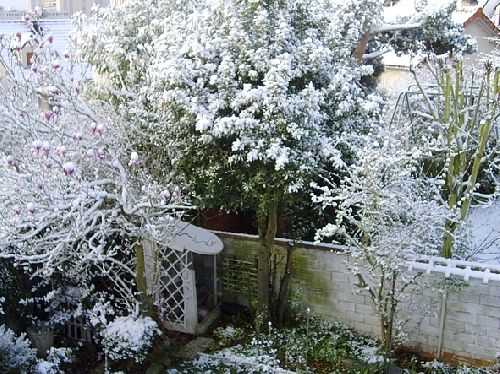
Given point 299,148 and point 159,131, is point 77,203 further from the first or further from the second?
point 299,148

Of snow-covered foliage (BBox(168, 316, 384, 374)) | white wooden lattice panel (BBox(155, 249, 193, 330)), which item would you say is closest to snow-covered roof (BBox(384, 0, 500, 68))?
snow-covered foliage (BBox(168, 316, 384, 374))

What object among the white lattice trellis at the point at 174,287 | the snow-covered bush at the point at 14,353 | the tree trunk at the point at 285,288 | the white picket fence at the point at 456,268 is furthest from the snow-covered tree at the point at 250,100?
the snow-covered bush at the point at 14,353

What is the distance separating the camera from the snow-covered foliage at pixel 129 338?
7277mm

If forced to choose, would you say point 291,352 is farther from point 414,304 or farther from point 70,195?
point 70,195

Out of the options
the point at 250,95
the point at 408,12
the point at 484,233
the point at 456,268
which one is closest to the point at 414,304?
the point at 456,268

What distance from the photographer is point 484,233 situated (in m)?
9.87

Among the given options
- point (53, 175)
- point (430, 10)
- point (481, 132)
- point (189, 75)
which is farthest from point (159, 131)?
point (430, 10)

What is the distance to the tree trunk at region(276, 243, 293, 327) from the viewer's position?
337 inches

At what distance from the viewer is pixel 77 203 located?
6.11 m

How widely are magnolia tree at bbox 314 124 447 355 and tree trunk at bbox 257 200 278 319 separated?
1.02 metres

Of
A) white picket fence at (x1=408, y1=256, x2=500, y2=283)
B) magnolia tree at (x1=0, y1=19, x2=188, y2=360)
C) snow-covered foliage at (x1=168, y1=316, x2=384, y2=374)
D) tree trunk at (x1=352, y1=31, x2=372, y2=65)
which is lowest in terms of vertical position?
snow-covered foliage at (x1=168, y1=316, x2=384, y2=374)

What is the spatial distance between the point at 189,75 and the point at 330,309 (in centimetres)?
405

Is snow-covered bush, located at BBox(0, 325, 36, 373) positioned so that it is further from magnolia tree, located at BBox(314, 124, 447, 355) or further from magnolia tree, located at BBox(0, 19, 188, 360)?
magnolia tree, located at BBox(314, 124, 447, 355)

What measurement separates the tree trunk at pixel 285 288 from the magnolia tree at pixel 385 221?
1123mm
